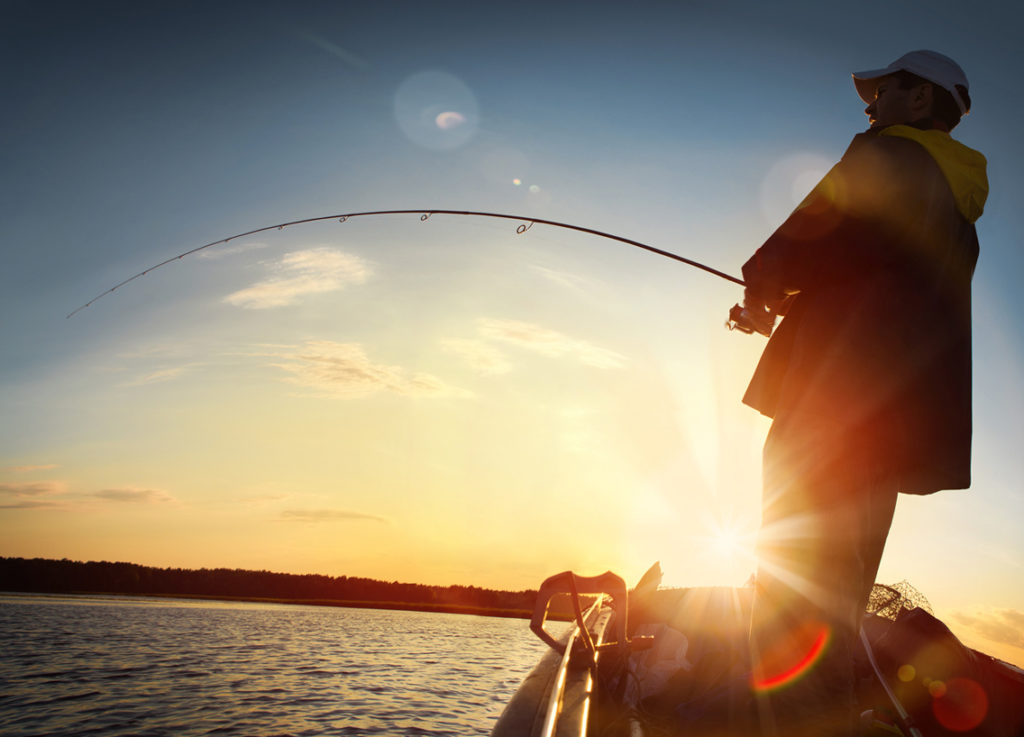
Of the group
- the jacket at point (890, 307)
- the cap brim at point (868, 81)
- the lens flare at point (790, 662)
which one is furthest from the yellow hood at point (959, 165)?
the lens flare at point (790, 662)

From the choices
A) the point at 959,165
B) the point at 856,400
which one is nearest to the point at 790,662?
the point at 856,400

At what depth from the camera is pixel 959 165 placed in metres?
2.31

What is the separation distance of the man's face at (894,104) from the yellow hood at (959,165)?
0.25 metres

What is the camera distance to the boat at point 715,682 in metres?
2.61

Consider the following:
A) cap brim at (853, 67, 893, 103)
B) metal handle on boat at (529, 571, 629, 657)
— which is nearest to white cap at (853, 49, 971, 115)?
cap brim at (853, 67, 893, 103)

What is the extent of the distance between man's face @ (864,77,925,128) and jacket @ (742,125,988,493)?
0.87ft

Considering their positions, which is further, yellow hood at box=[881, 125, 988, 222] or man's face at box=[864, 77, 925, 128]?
man's face at box=[864, 77, 925, 128]

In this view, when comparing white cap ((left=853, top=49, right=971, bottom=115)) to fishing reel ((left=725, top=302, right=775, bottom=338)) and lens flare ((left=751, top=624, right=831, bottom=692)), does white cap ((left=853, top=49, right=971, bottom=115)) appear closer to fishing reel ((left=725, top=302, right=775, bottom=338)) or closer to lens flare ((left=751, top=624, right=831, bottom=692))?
fishing reel ((left=725, top=302, right=775, bottom=338))

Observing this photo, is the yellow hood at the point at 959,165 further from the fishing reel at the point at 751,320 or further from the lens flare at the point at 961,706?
the lens flare at the point at 961,706

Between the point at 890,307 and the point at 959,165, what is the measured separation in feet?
2.40

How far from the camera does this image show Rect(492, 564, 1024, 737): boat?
103 inches

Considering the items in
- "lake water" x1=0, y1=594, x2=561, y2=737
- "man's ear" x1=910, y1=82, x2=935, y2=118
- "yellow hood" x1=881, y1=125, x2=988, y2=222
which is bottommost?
"lake water" x1=0, y1=594, x2=561, y2=737

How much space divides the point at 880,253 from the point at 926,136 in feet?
1.89

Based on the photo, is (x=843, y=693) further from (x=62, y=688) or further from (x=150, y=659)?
(x=150, y=659)
